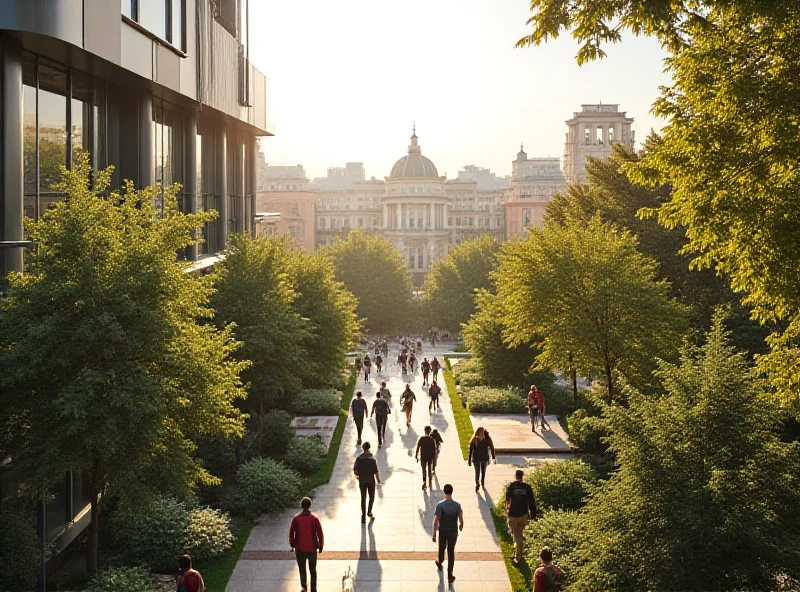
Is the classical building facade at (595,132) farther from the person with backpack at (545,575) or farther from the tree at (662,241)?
the person with backpack at (545,575)

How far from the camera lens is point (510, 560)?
14.9 metres

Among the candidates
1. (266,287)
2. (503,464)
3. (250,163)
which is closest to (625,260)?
(503,464)

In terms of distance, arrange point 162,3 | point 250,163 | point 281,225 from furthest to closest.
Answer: point 281,225
point 250,163
point 162,3

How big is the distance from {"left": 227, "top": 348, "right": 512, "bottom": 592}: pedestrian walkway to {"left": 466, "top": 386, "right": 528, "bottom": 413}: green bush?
686 cm

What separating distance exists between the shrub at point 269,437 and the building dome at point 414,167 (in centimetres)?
13041

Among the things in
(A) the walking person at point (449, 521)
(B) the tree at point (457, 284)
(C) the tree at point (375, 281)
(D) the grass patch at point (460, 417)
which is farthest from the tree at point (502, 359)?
(C) the tree at point (375, 281)

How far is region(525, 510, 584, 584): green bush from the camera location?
12.9 meters

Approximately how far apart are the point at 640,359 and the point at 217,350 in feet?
42.3

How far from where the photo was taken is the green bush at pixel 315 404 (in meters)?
30.1

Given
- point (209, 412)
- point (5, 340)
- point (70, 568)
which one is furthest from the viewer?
point (70, 568)

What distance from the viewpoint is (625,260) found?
2423cm

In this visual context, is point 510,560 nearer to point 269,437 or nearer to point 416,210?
point 269,437

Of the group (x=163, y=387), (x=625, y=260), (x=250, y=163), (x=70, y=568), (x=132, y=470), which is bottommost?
(x=70, y=568)

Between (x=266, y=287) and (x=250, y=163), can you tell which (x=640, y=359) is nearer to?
(x=266, y=287)
